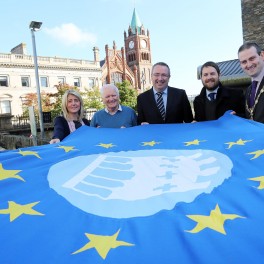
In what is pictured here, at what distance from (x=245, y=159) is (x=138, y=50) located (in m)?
78.4

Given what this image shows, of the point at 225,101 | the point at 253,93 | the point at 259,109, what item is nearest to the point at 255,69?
the point at 253,93

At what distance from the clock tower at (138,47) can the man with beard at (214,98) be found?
67.2m

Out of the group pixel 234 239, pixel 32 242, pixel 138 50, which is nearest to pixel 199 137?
pixel 234 239

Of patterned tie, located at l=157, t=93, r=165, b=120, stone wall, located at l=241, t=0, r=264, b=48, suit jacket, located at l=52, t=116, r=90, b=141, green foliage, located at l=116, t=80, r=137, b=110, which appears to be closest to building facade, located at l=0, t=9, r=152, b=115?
green foliage, located at l=116, t=80, r=137, b=110

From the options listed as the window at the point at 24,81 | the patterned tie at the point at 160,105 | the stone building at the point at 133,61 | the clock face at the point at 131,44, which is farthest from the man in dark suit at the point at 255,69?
the clock face at the point at 131,44

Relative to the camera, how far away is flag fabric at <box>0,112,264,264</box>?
139 cm

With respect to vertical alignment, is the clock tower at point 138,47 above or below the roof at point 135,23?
below

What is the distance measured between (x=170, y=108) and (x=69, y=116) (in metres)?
1.25

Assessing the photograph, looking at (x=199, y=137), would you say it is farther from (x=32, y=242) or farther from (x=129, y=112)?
(x=32, y=242)

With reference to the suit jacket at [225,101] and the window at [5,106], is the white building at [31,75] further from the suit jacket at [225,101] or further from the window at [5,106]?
the suit jacket at [225,101]

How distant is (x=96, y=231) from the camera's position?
1.56 meters

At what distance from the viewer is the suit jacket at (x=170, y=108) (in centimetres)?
390

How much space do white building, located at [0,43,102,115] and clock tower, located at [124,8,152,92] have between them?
26107 mm

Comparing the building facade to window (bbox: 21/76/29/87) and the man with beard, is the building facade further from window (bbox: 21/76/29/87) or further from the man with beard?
the man with beard
